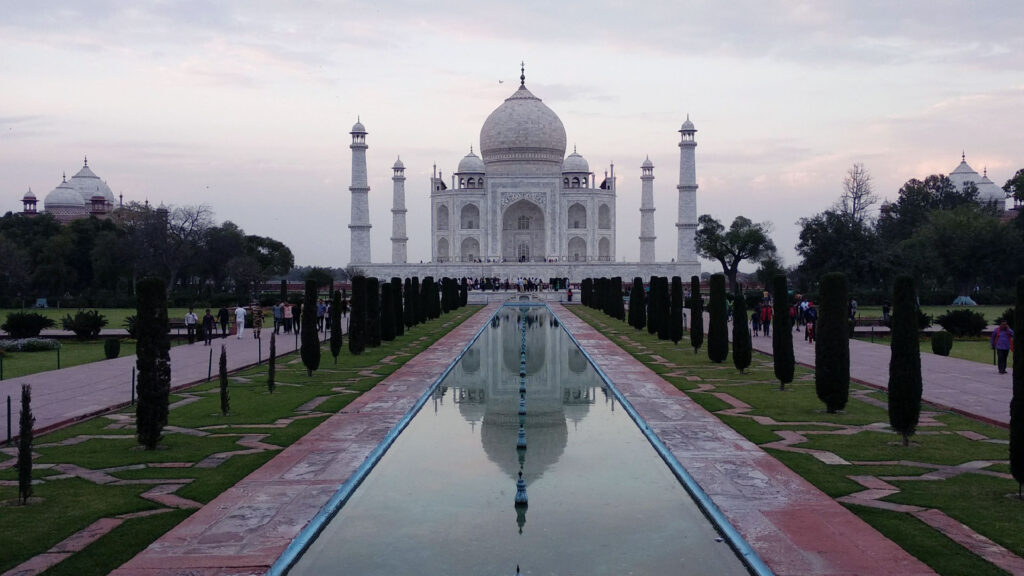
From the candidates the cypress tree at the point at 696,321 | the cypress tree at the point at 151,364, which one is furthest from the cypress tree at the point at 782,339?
the cypress tree at the point at 151,364

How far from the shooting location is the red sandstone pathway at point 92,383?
928 cm

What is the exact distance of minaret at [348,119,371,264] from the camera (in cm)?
4634

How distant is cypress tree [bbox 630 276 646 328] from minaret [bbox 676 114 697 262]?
24539 millimetres

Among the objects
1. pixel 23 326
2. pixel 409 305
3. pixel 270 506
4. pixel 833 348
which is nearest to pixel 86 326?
pixel 23 326

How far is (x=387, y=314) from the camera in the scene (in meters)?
17.9

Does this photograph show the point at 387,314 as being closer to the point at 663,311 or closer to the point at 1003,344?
the point at 663,311

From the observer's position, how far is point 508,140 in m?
52.0

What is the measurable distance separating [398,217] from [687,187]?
1532 centimetres

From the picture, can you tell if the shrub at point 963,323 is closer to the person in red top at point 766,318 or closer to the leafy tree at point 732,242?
the person in red top at point 766,318

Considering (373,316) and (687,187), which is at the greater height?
(687,187)

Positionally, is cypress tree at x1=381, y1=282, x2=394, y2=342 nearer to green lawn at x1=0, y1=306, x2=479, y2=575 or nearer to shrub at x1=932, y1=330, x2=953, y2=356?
green lawn at x1=0, y1=306, x2=479, y2=575

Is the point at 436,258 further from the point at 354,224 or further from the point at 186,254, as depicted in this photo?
the point at 186,254

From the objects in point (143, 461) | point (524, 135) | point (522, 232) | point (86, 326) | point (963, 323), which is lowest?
point (143, 461)

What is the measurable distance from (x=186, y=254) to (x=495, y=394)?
1202 inches
